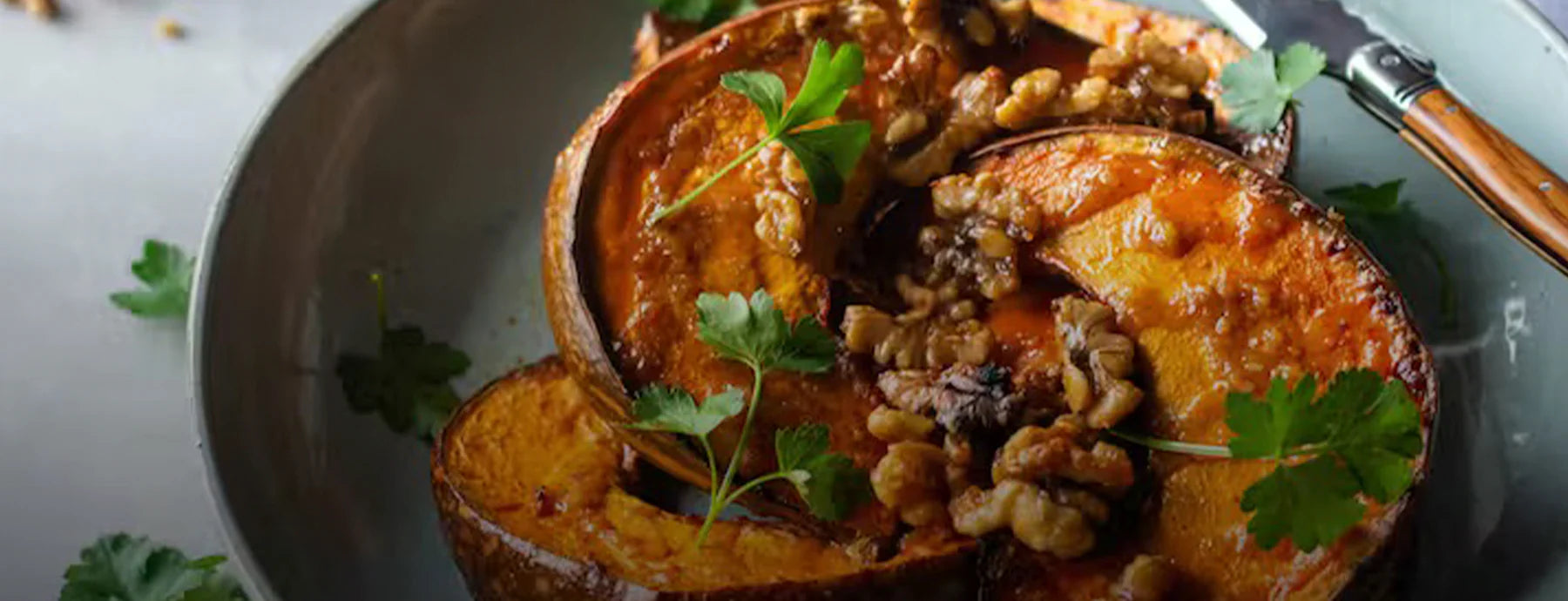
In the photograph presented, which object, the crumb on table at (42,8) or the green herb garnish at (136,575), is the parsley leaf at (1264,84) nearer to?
the green herb garnish at (136,575)

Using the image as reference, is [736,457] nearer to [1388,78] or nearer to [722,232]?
[722,232]

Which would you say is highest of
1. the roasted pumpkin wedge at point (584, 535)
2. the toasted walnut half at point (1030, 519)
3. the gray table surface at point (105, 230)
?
the toasted walnut half at point (1030, 519)

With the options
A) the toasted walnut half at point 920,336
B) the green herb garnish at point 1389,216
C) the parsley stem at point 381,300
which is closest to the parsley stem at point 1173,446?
the toasted walnut half at point 920,336

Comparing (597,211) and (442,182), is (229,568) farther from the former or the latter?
(597,211)

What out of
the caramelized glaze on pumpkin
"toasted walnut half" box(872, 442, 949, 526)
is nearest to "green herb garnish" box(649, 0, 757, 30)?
the caramelized glaze on pumpkin

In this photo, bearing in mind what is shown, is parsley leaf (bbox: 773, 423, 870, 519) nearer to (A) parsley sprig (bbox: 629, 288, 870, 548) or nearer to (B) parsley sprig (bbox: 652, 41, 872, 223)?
(A) parsley sprig (bbox: 629, 288, 870, 548)
